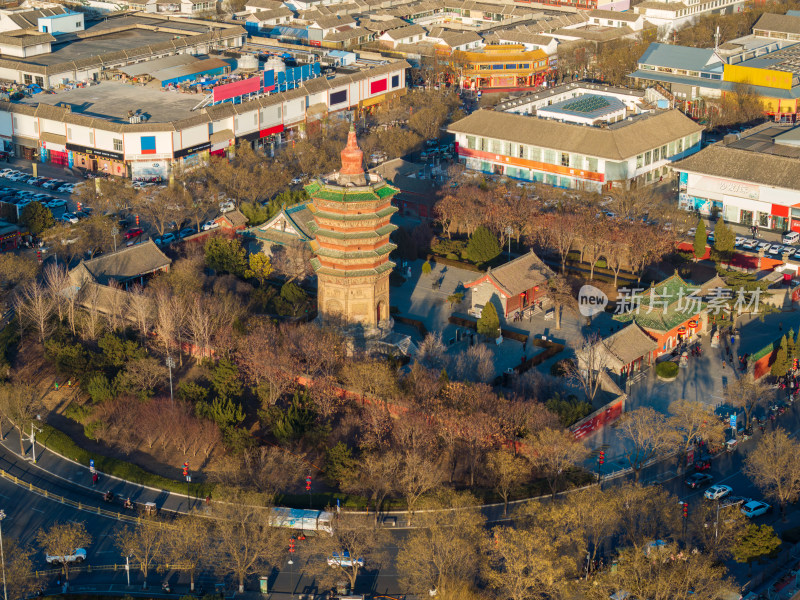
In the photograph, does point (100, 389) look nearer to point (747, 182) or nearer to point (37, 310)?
point (37, 310)

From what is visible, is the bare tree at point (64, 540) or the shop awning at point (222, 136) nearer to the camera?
the bare tree at point (64, 540)

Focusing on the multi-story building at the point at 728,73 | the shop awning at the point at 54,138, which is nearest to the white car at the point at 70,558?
the shop awning at the point at 54,138

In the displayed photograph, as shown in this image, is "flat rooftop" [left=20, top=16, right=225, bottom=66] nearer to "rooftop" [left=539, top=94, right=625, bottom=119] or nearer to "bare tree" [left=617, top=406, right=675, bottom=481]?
"rooftop" [left=539, top=94, right=625, bottom=119]

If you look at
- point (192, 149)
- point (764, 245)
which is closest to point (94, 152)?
point (192, 149)

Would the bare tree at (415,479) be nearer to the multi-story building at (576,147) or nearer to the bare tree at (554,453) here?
the bare tree at (554,453)

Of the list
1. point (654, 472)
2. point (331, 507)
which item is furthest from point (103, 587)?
point (654, 472)

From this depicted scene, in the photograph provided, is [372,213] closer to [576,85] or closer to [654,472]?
[654,472]
